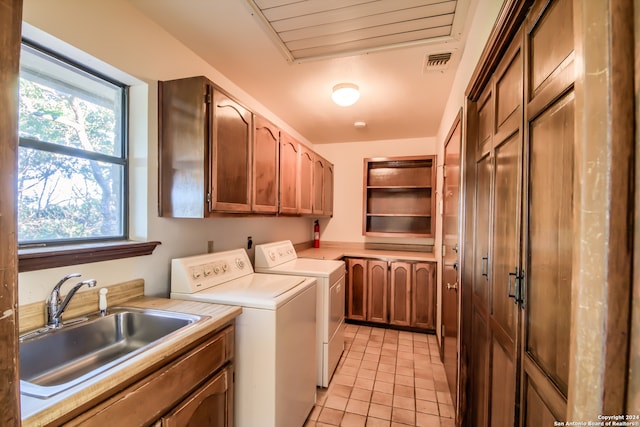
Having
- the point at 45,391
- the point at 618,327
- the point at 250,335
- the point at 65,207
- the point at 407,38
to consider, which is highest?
the point at 407,38

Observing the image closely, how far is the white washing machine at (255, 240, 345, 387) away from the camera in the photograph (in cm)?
223

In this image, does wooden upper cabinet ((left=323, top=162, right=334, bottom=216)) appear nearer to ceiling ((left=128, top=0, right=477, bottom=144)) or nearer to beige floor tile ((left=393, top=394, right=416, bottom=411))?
ceiling ((left=128, top=0, right=477, bottom=144))

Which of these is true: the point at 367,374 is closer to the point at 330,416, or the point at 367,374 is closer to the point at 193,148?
the point at 330,416

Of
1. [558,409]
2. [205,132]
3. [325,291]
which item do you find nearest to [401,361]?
[325,291]

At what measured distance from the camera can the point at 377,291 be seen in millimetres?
3400

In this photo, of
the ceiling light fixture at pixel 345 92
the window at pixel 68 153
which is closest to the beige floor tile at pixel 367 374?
the window at pixel 68 153

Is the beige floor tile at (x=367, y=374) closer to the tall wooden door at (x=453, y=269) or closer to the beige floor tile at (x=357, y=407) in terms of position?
the beige floor tile at (x=357, y=407)

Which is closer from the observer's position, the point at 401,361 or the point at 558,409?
the point at 558,409

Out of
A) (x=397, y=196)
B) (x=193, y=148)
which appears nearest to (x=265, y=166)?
(x=193, y=148)

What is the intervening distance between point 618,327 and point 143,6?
84.0 inches

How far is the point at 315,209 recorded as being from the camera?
10.7 ft

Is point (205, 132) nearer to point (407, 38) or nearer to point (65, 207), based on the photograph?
point (65, 207)

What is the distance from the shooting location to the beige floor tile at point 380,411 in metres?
1.90

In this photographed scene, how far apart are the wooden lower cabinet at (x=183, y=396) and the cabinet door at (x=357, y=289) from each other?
2.24 metres
